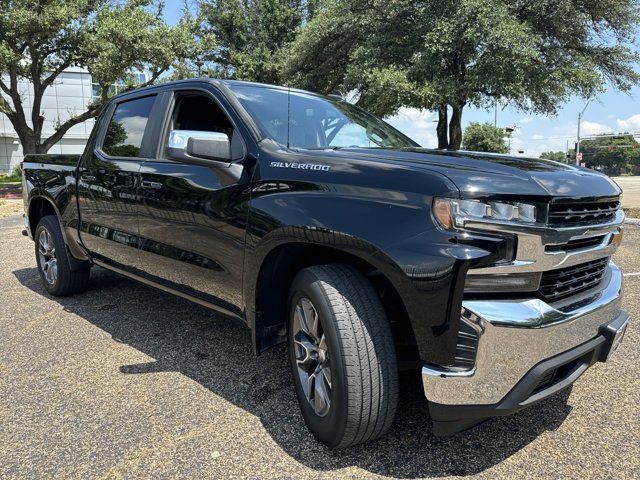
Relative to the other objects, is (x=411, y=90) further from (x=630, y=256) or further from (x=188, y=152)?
(x=188, y=152)

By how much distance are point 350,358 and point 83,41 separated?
65.8ft

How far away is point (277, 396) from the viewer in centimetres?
306

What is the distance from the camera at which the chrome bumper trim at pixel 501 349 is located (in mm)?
1988

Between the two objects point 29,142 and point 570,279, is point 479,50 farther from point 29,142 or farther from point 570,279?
point 29,142

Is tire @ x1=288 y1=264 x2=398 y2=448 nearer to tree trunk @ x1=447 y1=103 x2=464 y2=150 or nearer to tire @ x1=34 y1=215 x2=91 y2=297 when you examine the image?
tire @ x1=34 y1=215 x2=91 y2=297

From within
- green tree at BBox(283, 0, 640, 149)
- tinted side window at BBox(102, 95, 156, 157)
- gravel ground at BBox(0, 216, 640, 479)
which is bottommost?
gravel ground at BBox(0, 216, 640, 479)

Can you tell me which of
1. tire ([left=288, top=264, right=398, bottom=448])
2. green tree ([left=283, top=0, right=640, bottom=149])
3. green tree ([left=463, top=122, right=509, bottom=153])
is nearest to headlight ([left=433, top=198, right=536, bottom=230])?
tire ([left=288, top=264, right=398, bottom=448])

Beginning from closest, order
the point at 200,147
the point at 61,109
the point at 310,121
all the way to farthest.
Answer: the point at 200,147 < the point at 310,121 < the point at 61,109


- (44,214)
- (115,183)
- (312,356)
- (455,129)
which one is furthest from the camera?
(455,129)

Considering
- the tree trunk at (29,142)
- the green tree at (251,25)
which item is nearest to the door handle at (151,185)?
the tree trunk at (29,142)

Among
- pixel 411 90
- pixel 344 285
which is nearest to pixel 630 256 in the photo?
pixel 344 285

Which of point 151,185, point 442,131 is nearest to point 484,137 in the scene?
point 442,131

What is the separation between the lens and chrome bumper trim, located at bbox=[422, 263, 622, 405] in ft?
6.52

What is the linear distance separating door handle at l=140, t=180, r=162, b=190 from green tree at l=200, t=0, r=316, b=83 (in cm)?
2138
